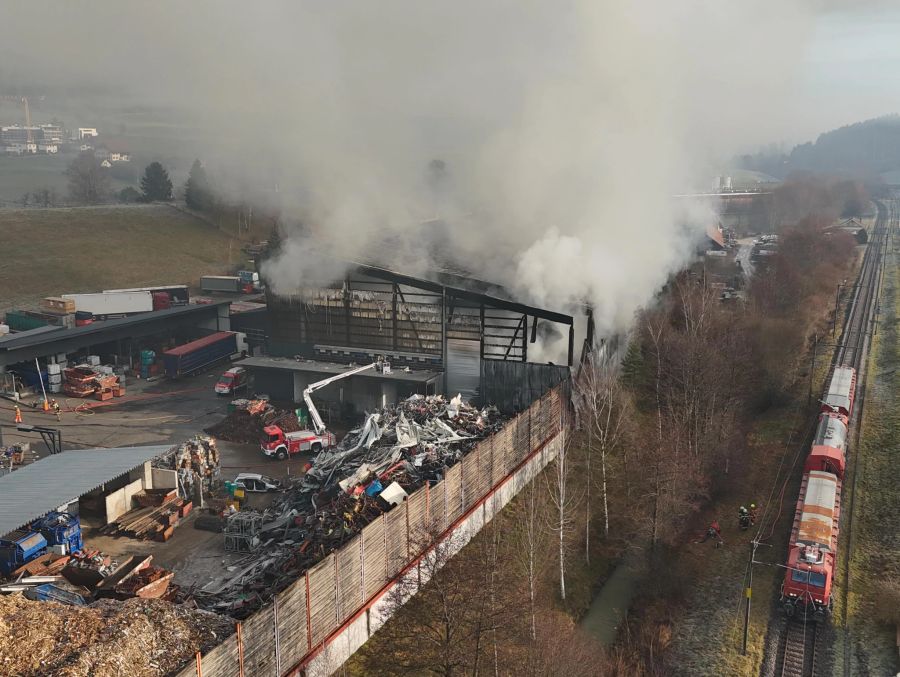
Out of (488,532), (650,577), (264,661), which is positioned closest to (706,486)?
(650,577)

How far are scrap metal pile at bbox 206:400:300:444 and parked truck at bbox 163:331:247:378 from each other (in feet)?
28.8

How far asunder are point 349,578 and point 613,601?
939cm

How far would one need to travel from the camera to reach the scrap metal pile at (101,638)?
33.7 feet

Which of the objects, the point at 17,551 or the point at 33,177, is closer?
the point at 17,551

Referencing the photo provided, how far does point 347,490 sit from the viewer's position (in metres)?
18.6

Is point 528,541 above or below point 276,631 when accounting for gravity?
below

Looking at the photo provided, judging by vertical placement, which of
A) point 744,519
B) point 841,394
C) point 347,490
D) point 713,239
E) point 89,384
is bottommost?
point 744,519

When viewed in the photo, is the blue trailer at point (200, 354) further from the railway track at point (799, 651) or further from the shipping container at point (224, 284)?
the railway track at point (799, 651)

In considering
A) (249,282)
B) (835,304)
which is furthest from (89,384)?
(835,304)

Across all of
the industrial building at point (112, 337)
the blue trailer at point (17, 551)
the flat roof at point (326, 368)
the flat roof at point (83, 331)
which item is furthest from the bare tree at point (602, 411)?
the industrial building at point (112, 337)

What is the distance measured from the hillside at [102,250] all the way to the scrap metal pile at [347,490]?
4039cm

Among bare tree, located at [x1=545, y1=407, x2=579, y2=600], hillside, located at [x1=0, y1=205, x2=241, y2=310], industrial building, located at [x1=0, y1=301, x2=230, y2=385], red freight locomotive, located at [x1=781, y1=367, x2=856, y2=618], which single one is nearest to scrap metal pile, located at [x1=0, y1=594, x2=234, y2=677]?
bare tree, located at [x1=545, y1=407, x2=579, y2=600]

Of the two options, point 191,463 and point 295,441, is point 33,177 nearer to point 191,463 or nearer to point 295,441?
point 295,441

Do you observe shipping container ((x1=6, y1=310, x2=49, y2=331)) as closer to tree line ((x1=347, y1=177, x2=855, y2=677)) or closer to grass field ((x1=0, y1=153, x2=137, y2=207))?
tree line ((x1=347, y1=177, x2=855, y2=677))
